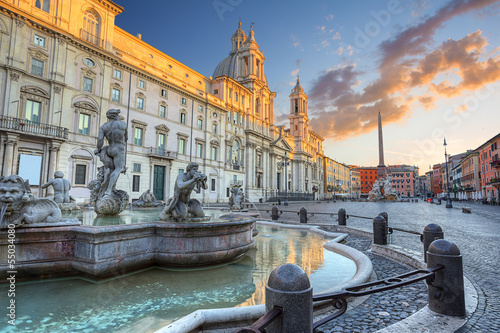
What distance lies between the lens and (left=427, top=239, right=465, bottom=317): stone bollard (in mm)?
2807

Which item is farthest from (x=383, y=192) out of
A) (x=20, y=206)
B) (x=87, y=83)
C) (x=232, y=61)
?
(x=20, y=206)

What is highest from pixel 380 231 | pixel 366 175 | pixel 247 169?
pixel 366 175

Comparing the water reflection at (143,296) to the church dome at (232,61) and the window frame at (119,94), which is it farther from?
the church dome at (232,61)

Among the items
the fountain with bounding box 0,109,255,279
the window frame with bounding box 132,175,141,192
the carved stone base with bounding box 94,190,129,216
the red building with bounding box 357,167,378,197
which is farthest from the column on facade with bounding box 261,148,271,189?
the red building with bounding box 357,167,378,197

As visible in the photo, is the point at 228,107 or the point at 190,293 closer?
the point at 190,293

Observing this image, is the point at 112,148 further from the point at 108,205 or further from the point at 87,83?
the point at 87,83

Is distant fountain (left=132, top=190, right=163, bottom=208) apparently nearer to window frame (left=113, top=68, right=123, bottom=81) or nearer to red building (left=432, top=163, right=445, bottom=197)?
window frame (left=113, top=68, right=123, bottom=81)

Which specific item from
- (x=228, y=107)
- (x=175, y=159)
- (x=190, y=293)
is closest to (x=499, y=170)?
(x=228, y=107)

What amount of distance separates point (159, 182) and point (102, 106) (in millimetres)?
9345

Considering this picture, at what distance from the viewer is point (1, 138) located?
16.8 m

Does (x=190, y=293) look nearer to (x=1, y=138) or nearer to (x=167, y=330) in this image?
(x=167, y=330)

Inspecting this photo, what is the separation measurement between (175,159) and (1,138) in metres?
15.0

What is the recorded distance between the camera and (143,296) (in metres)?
3.40

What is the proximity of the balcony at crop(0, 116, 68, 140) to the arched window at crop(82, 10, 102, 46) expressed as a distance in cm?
830
